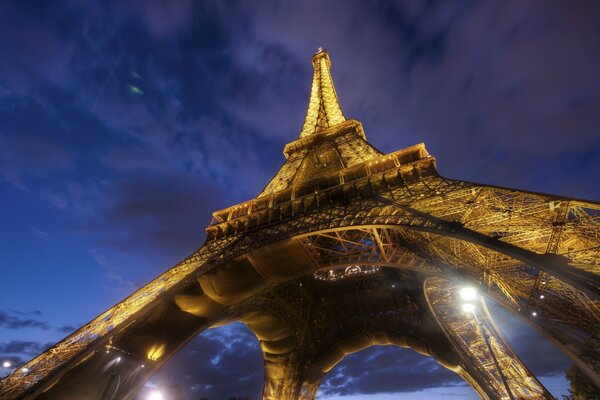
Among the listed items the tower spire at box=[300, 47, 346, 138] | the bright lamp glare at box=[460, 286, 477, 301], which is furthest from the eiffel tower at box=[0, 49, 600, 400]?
the tower spire at box=[300, 47, 346, 138]

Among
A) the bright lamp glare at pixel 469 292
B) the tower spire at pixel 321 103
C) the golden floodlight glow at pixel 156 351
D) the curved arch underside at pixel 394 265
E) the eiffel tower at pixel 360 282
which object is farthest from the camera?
the tower spire at pixel 321 103

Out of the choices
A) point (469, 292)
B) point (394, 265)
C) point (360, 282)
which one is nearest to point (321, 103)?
point (360, 282)

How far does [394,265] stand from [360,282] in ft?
37.2

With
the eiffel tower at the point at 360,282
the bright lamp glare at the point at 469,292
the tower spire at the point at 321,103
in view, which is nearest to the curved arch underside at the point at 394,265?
the eiffel tower at the point at 360,282

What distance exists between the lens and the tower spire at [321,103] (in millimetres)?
25453

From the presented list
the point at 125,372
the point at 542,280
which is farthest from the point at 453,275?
the point at 125,372

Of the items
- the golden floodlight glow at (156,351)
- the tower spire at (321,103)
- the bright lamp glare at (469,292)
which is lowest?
the bright lamp glare at (469,292)

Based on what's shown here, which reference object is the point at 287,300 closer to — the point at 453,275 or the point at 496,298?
the point at 453,275

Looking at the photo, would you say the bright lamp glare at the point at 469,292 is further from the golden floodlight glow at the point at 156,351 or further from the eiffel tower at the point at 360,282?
the golden floodlight glow at the point at 156,351

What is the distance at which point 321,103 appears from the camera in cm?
2805

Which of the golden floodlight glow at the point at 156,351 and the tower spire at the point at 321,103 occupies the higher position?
the tower spire at the point at 321,103

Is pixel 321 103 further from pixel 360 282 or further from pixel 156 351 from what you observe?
pixel 156 351

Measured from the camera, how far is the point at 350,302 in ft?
69.4

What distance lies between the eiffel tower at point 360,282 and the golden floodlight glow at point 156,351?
38mm
